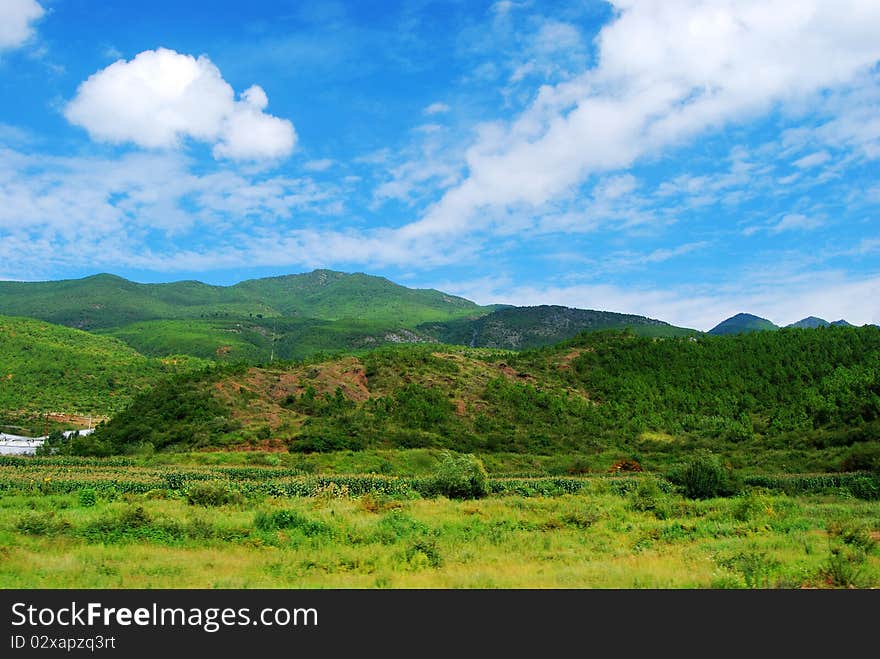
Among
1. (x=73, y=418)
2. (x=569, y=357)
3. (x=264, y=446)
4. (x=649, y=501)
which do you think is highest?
(x=569, y=357)

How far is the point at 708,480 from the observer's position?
1383 inches

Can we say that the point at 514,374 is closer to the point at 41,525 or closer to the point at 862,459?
the point at 862,459

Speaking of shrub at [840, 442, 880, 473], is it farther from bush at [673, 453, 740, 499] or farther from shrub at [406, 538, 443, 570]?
shrub at [406, 538, 443, 570]

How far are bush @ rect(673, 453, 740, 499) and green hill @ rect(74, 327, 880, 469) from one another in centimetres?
2264

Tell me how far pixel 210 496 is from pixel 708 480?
2679 centimetres

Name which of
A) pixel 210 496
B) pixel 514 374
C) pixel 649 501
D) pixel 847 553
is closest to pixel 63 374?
pixel 514 374

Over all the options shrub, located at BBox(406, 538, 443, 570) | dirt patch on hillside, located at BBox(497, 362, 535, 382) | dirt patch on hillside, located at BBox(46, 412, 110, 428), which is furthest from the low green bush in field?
dirt patch on hillside, located at BBox(46, 412, 110, 428)

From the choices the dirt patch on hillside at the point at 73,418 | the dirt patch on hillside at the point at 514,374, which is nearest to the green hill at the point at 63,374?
the dirt patch on hillside at the point at 73,418

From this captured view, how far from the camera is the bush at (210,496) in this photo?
28.1 metres

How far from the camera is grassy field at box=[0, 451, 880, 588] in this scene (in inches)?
583

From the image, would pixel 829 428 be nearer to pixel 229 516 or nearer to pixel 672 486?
pixel 672 486

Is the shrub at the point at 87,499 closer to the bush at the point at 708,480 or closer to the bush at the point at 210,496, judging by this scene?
the bush at the point at 210,496
